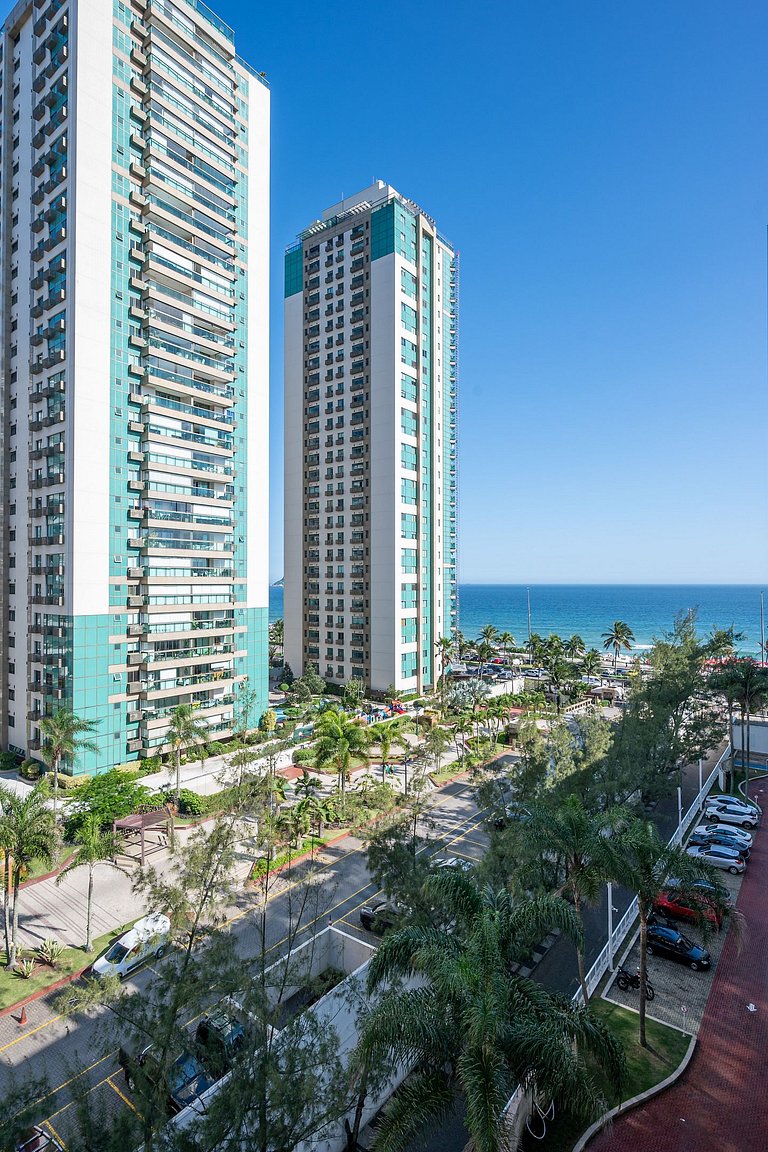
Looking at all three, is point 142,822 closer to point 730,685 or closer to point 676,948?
point 676,948

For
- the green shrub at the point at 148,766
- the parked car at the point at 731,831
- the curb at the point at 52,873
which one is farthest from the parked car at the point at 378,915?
the green shrub at the point at 148,766

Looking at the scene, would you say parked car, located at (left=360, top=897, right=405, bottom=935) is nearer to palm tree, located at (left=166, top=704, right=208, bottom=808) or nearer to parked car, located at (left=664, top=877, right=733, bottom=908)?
parked car, located at (left=664, top=877, right=733, bottom=908)

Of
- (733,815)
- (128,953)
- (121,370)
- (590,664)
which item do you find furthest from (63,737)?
(590,664)

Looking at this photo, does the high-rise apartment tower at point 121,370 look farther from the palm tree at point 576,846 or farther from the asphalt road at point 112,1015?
the palm tree at point 576,846

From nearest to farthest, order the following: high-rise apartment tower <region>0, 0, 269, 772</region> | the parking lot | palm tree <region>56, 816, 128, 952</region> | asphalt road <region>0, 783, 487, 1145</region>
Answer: asphalt road <region>0, 783, 487, 1145</region>
the parking lot
palm tree <region>56, 816, 128, 952</region>
high-rise apartment tower <region>0, 0, 269, 772</region>

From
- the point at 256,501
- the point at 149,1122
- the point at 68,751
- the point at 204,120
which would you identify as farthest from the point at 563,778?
the point at 204,120

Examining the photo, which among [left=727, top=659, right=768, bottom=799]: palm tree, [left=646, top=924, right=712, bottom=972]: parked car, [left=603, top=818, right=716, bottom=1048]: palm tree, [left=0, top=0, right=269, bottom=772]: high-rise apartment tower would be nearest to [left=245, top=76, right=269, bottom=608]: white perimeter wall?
[left=0, top=0, right=269, bottom=772]: high-rise apartment tower
